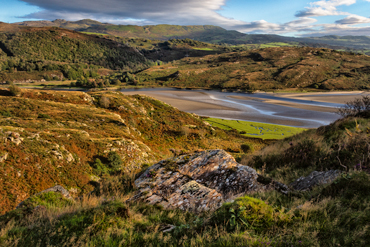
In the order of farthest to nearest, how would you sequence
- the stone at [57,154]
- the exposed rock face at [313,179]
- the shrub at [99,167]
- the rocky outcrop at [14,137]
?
the shrub at [99,167]
the stone at [57,154]
the rocky outcrop at [14,137]
the exposed rock face at [313,179]

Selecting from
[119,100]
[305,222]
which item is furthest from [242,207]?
[119,100]

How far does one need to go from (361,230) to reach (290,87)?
514 feet

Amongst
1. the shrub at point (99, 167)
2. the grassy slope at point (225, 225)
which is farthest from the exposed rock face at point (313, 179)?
the shrub at point (99, 167)

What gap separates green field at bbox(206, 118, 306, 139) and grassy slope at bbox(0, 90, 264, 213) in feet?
68.6

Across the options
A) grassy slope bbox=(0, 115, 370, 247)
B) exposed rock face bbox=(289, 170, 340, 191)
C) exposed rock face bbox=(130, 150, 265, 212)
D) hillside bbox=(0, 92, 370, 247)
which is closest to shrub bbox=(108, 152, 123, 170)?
exposed rock face bbox=(130, 150, 265, 212)

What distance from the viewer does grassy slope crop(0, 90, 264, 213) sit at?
11625mm

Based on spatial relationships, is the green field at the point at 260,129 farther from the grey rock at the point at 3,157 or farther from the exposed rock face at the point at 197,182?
the grey rock at the point at 3,157

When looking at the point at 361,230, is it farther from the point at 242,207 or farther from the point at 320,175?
the point at 320,175

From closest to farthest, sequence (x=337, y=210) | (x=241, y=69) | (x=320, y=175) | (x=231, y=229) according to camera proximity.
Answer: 1. (x=231, y=229)
2. (x=337, y=210)
3. (x=320, y=175)
4. (x=241, y=69)

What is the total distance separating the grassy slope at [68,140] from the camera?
11.6 metres

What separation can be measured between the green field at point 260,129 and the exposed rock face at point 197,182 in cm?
4388

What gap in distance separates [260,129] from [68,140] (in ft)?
167

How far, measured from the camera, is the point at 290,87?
139 m

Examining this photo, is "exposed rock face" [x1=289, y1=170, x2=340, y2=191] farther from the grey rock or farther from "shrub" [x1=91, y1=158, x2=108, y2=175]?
the grey rock
